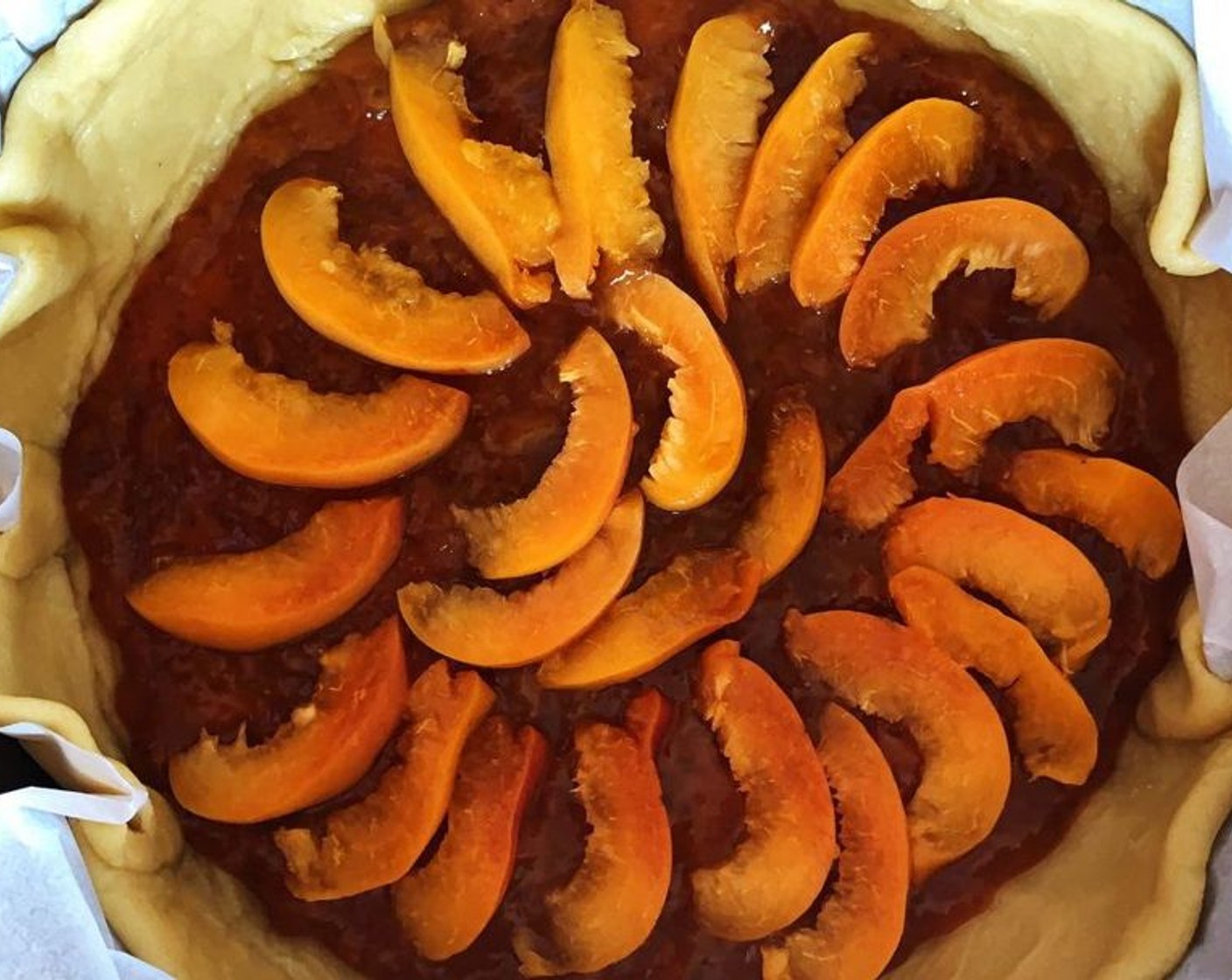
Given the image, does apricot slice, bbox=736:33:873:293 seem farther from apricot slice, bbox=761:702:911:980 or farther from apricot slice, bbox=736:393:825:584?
apricot slice, bbox=761:702:911:980

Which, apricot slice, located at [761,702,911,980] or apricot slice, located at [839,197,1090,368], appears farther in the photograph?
apricot slice, located at [839,197,1090,368]

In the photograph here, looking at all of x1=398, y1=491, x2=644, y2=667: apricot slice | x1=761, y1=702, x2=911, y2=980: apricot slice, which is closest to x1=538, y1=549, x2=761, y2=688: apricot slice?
x1=398, y1=491, x2=644, y2=667: apricot slice

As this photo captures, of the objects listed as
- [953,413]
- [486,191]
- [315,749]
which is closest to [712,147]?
[486,191]

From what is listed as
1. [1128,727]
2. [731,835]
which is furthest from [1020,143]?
[731,835]

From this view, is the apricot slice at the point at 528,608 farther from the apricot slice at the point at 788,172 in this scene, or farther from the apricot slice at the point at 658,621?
the apricot slice at the point at 788,172

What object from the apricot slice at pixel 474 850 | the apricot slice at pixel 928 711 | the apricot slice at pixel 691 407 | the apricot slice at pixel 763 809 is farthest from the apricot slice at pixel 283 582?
the apricot slice at pixel 928 711

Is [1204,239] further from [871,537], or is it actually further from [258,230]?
[258,230]

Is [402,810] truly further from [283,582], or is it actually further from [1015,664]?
[1015,664]
